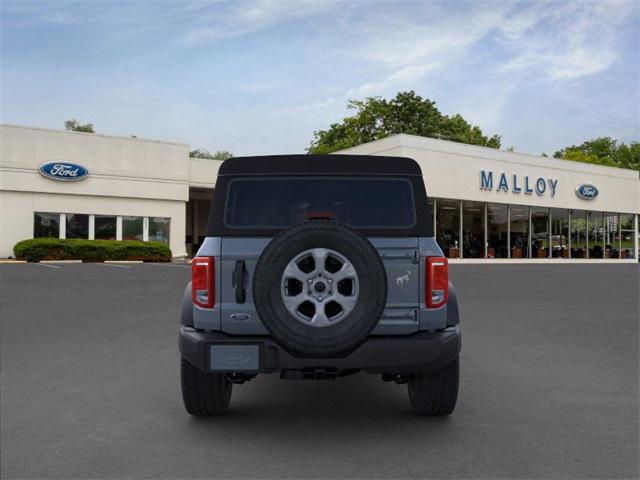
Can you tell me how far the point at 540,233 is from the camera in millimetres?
42812

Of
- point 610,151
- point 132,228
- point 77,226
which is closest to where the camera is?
point 77,226

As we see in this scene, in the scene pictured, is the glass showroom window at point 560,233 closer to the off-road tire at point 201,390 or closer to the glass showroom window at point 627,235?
the glass showroom window at point 627,235

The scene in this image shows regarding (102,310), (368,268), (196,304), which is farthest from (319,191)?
(102,310)

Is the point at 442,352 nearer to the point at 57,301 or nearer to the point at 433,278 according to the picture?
the point at 433,278

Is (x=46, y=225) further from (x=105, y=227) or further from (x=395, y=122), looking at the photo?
(x=395, y=122)

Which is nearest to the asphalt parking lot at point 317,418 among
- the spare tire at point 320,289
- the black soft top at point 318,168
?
the spare tire at point 320,289

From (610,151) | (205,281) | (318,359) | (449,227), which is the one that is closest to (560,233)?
(449,227)

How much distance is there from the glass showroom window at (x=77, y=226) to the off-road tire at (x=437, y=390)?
3285 cm

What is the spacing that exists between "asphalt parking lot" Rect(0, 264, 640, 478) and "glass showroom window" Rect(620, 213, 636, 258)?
145 feet

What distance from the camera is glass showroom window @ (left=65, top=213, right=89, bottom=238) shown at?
33.7 metres

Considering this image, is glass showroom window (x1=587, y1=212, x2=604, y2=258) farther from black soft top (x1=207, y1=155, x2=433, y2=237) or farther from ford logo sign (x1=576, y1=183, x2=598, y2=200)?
black soft top (x1=207, y1=155, x2=433, y2=237)

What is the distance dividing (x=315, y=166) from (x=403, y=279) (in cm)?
106

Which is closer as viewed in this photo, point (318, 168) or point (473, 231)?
point (318, 168)

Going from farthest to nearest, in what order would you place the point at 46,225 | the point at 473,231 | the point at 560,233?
the point at 560,233, the point at 473,231, the point at 46,225
